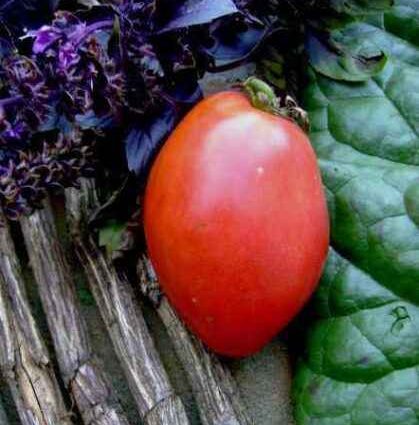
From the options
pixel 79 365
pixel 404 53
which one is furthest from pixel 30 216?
pixel 404 53

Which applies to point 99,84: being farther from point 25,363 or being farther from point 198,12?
point 25,363

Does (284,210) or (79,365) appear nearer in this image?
(284,210)

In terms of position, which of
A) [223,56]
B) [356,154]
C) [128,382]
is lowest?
[128,382]

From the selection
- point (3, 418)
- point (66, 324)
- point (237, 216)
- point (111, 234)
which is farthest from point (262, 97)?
point (3, 418)

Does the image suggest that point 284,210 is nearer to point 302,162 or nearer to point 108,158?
point 302,162

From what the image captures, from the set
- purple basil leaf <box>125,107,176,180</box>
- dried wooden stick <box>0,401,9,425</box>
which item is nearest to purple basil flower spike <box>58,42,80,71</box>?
purple basil leaf <box>125,107,176,180</box>

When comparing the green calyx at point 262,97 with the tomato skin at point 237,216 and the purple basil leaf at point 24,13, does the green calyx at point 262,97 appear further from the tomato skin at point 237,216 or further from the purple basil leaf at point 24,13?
the purple basil leaf at point 24,13
